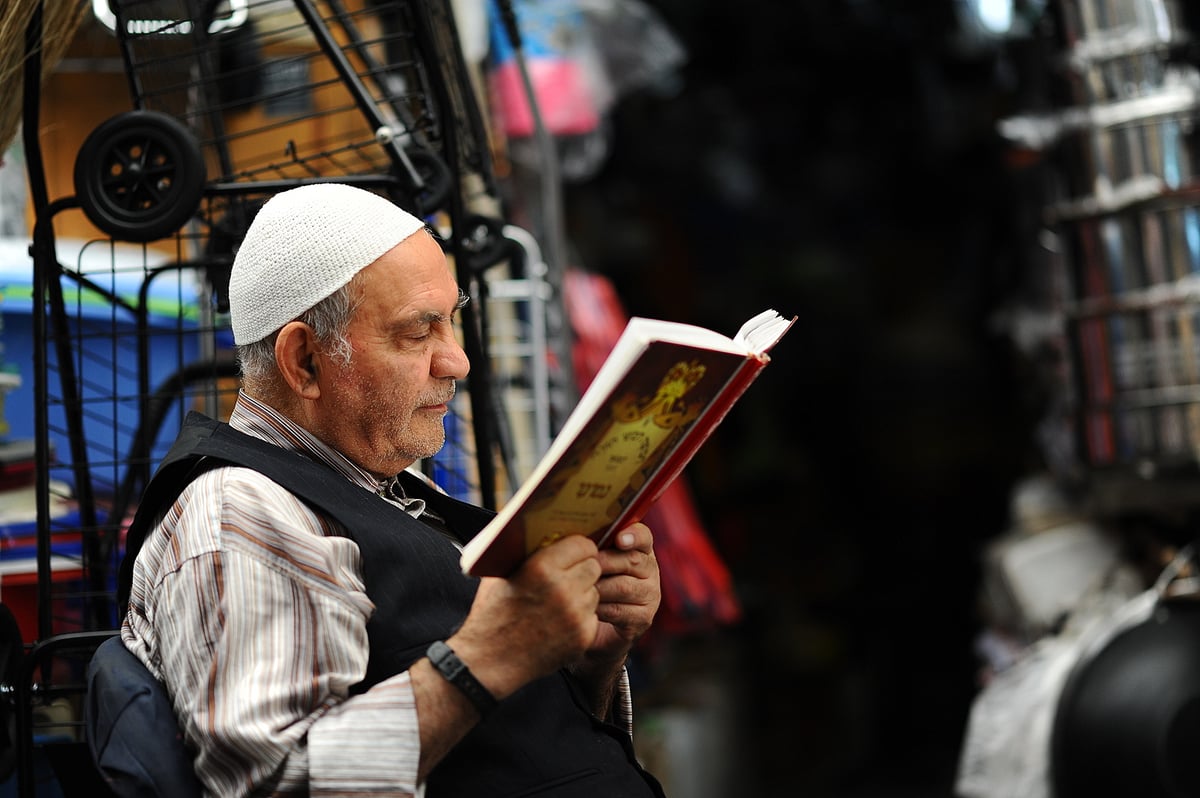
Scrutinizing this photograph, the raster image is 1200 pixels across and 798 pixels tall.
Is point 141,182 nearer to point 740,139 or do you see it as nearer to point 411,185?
point 411,185

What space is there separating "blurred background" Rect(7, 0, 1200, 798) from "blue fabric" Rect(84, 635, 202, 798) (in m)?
1.62

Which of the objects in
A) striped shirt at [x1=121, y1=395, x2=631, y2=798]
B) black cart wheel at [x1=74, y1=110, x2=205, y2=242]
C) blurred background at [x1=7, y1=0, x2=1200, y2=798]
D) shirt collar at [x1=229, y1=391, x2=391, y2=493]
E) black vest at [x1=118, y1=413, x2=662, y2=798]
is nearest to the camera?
striped shirt at [x1=121, y1=395, x2=631, y2=798]

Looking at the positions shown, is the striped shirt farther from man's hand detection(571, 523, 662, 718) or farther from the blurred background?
the blurred background

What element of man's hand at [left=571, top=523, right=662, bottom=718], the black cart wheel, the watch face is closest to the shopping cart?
the black cart wheel

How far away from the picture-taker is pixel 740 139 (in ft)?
19.9

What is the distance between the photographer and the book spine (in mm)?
1188

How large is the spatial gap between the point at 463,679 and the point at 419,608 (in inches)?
5.3

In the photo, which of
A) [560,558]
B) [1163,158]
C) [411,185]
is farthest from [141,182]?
[1163,158]

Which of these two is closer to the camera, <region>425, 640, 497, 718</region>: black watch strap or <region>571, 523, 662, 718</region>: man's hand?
<region>425, 640, 497, 718</region>: black watch strap

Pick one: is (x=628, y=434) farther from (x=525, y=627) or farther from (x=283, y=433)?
(x=283, y=433)

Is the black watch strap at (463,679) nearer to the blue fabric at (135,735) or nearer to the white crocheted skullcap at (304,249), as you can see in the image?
the blue fabric at (135,735)

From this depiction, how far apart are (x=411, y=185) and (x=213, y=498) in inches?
23.8

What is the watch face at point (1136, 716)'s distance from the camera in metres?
2.56

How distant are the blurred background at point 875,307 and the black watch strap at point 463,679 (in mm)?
1653
